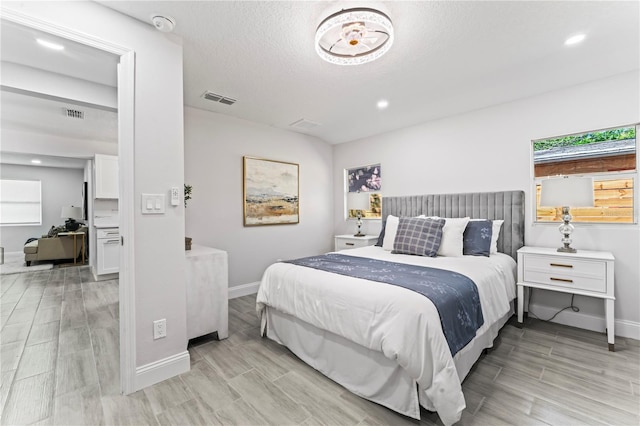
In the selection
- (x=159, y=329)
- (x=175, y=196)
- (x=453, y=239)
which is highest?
(x=175, y=196)

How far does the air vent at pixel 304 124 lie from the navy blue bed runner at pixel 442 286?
239cm

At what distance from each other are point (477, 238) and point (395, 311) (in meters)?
1.95

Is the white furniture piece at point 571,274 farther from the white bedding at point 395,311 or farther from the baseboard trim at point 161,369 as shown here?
the baseboard trim at point 161,369

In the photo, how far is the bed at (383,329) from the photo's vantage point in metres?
1.41

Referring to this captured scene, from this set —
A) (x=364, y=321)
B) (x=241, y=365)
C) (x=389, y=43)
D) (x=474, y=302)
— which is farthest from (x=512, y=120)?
(x=241, y=365)

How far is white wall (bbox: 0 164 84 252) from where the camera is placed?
22.9ft

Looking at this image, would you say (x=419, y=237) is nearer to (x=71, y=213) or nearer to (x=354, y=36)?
(x=354, y=36)

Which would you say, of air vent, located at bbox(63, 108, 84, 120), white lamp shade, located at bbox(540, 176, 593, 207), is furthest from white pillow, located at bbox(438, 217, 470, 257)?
air vent, located at bbox(63, 108, 84, 120)

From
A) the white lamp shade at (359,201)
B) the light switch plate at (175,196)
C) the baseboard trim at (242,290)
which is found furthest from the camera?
the white lamp shade at (359,201)

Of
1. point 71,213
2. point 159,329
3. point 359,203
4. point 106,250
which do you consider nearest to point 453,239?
point 359,203

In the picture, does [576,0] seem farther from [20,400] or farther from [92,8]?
[20,400]

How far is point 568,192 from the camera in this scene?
2.53 meters

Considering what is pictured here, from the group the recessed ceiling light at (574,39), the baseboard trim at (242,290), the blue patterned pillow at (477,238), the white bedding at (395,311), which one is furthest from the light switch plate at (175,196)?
the recessed ceiling light at (574,39)

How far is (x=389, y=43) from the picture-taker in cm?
185
